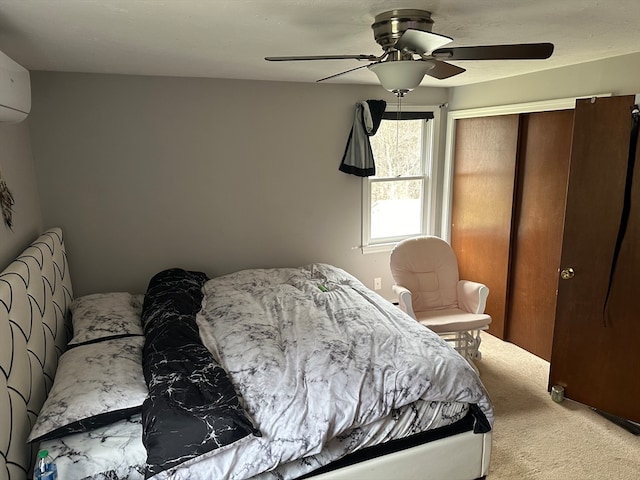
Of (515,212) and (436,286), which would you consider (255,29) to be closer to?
(436,286)

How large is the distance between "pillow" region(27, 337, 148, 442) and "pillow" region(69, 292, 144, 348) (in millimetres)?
171

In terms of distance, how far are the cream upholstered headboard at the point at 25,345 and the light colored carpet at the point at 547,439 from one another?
7.09 feet

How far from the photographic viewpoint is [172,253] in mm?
3459

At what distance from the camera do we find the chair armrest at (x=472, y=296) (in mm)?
3395

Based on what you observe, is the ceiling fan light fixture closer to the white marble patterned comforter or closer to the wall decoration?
the white marble patterned comforter

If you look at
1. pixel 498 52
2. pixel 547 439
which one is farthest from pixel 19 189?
pixel 547 439

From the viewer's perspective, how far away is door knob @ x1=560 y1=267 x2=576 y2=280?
2730 mm

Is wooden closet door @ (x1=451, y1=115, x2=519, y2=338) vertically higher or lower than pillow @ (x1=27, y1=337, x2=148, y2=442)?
higher

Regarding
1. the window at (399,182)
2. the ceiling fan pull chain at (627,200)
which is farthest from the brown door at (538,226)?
the window at (399,182)

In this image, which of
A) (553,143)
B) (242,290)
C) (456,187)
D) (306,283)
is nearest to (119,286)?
(242,290)

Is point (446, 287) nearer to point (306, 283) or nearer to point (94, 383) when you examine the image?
point (306, 283)

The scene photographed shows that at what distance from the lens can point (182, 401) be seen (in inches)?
70.4

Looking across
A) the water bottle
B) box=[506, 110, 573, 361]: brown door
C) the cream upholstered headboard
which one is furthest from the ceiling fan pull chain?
the cream upholstered headboard

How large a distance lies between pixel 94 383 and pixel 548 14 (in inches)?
93.8
